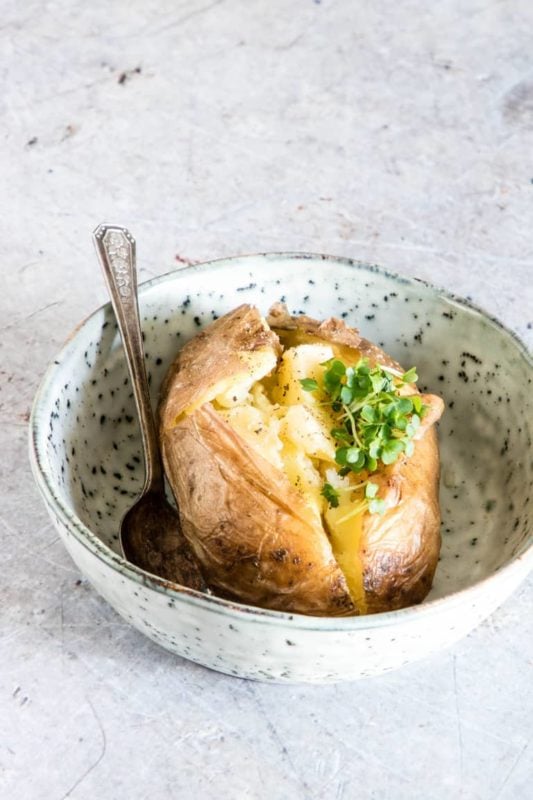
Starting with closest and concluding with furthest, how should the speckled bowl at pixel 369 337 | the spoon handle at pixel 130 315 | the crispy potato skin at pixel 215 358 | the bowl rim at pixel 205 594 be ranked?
the bowl rim at pixel 205 594 < the speckled bowl at pixel 369 337 < the crispy potato skin at pixel 215 358 < the spoon handle at pixel 130 315

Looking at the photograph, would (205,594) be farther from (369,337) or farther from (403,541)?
A: (369,337)

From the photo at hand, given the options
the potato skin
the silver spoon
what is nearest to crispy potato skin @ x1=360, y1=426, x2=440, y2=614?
the potato skin

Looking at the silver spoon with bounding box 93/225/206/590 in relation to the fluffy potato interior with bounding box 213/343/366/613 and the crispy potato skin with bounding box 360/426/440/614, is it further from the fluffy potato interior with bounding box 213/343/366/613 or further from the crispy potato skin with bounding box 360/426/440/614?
the crispy potato skin with bounding box 360/426/440/614

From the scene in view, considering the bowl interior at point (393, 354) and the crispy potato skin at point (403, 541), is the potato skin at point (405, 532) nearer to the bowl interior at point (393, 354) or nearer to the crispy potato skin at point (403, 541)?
the crispy potato skin at point (403, 541)

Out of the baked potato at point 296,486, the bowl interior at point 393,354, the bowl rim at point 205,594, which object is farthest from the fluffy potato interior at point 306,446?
the bowl interior at point 393,354

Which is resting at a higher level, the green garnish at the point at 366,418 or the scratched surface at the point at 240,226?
the green garnish at the point at 366,418

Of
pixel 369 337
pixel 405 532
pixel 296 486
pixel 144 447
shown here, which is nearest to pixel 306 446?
pixel 296 486

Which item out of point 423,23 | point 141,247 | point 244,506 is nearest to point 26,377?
point 141,247
